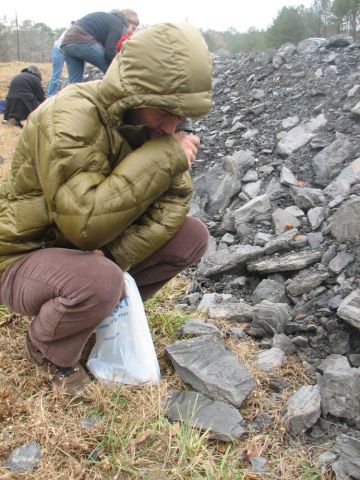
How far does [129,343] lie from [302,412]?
844 millimetres

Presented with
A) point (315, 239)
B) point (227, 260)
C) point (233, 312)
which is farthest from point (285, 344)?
point (315, 239)

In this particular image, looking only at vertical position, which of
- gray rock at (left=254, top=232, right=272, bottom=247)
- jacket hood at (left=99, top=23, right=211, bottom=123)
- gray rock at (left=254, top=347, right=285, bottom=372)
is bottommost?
gray rock at (left=254, top=232, right=272, bottom=247)

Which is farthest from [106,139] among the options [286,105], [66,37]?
[66,37]

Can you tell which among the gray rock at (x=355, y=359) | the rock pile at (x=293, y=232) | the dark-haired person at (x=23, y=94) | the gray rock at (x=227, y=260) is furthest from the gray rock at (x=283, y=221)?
the dark-haired person at (x=23, y=94)

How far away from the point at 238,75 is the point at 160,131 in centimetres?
645

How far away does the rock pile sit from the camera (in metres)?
2.31

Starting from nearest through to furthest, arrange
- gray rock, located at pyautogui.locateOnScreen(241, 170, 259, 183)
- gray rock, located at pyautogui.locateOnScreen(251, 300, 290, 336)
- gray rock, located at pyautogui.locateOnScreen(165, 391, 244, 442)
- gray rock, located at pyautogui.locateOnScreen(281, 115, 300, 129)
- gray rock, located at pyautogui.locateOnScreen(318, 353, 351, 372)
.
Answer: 1. gray rock, located at pyautogui.locateOnScreen(165, 391, 244, 442)
2. gray rock, located at pyautogui.locateOnScreen(318, 353, 351, 372)
3. gray rock, located at pyautogui.locateOnScreen(251, 300, 290, 336)
4. gray rock, located at pyautogui.locateOnScreen(241, 170, 259, 183)
5. gray rock, located at pyautogui.locateOnScreen(281, 115, 300, 129)

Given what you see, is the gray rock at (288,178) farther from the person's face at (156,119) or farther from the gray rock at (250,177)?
the person's face at (156,119)

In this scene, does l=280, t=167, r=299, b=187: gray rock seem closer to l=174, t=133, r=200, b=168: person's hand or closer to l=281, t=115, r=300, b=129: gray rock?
l=281, t=115, r=300, b=129: gray rock

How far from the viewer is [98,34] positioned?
6379mm

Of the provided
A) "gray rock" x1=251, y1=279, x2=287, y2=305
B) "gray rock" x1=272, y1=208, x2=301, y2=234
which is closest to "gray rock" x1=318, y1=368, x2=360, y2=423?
"gray rock" x1=251, y1=279, x2=287, y2=305

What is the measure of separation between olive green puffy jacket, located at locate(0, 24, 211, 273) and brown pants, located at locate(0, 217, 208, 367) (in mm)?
94

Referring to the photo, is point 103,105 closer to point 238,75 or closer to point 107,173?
point 107,173

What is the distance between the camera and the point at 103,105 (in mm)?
2016
